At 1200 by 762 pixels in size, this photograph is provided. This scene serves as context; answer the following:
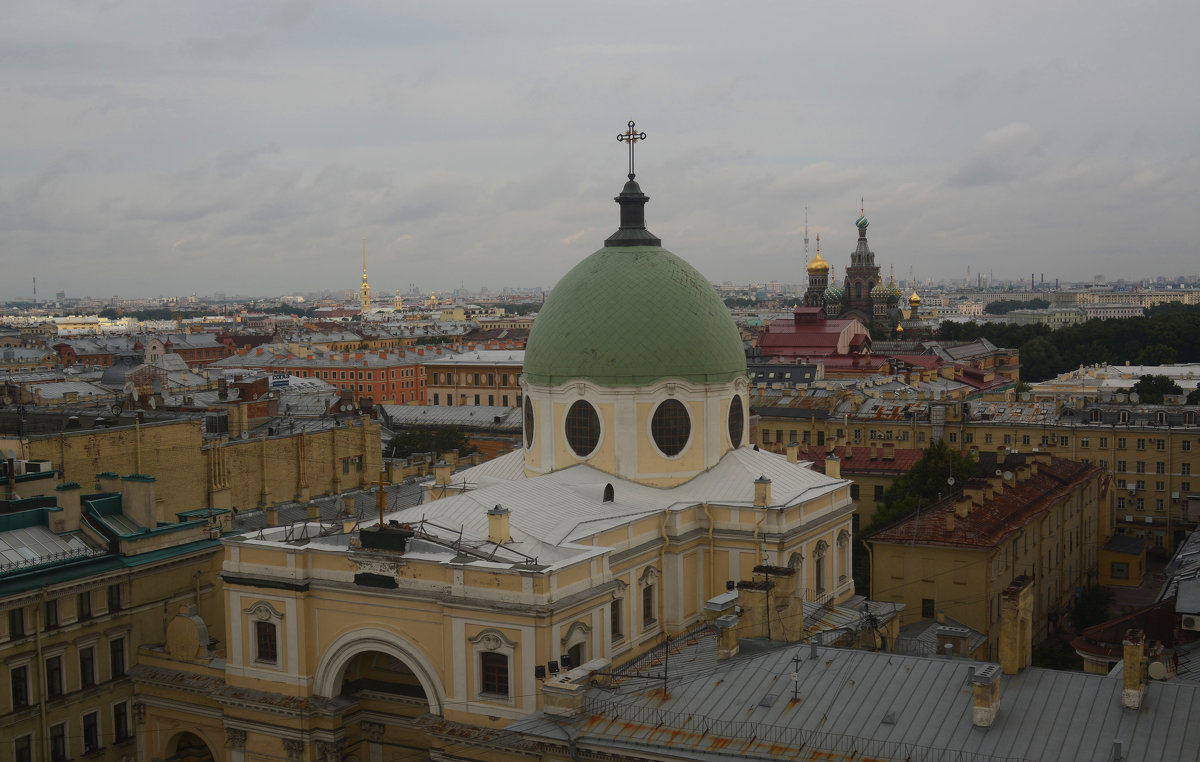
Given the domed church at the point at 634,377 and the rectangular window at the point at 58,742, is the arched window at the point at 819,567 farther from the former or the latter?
→ the rectangular window at the point at 58,742

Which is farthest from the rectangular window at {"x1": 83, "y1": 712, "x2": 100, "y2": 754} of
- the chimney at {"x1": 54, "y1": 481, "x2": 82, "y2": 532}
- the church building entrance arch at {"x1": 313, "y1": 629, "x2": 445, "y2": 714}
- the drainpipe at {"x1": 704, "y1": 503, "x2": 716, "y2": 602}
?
the drainpipe at {"x1": 704, "y1": 503, "x2": 716, "y2": 602}

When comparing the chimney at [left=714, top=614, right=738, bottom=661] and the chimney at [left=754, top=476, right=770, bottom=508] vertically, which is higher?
the chimney at [left=754, top=476, right=770, bottom=508]

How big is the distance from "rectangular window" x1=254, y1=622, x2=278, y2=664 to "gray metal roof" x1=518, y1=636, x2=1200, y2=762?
714cm

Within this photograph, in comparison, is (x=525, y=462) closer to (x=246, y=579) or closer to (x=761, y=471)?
(x=761, y=471)

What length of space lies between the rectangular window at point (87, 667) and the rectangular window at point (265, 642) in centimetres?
475

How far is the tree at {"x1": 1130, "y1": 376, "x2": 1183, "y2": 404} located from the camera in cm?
7255

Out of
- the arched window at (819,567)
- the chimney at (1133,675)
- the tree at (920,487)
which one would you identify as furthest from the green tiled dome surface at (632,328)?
the tree at (920,487)

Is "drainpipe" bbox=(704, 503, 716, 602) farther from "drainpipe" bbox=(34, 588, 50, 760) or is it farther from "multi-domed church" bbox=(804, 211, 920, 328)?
"multi-domed church" bbox=(804, 211, 920, 328)

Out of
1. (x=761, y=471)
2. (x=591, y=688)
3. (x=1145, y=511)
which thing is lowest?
(x=1145, y=511)

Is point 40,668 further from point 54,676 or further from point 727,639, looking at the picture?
point 727,639

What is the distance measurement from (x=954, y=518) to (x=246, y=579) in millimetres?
23369

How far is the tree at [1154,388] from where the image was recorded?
72.6 metres

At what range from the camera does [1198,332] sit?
12038 cm

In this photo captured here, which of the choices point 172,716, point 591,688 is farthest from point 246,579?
point 591,688
